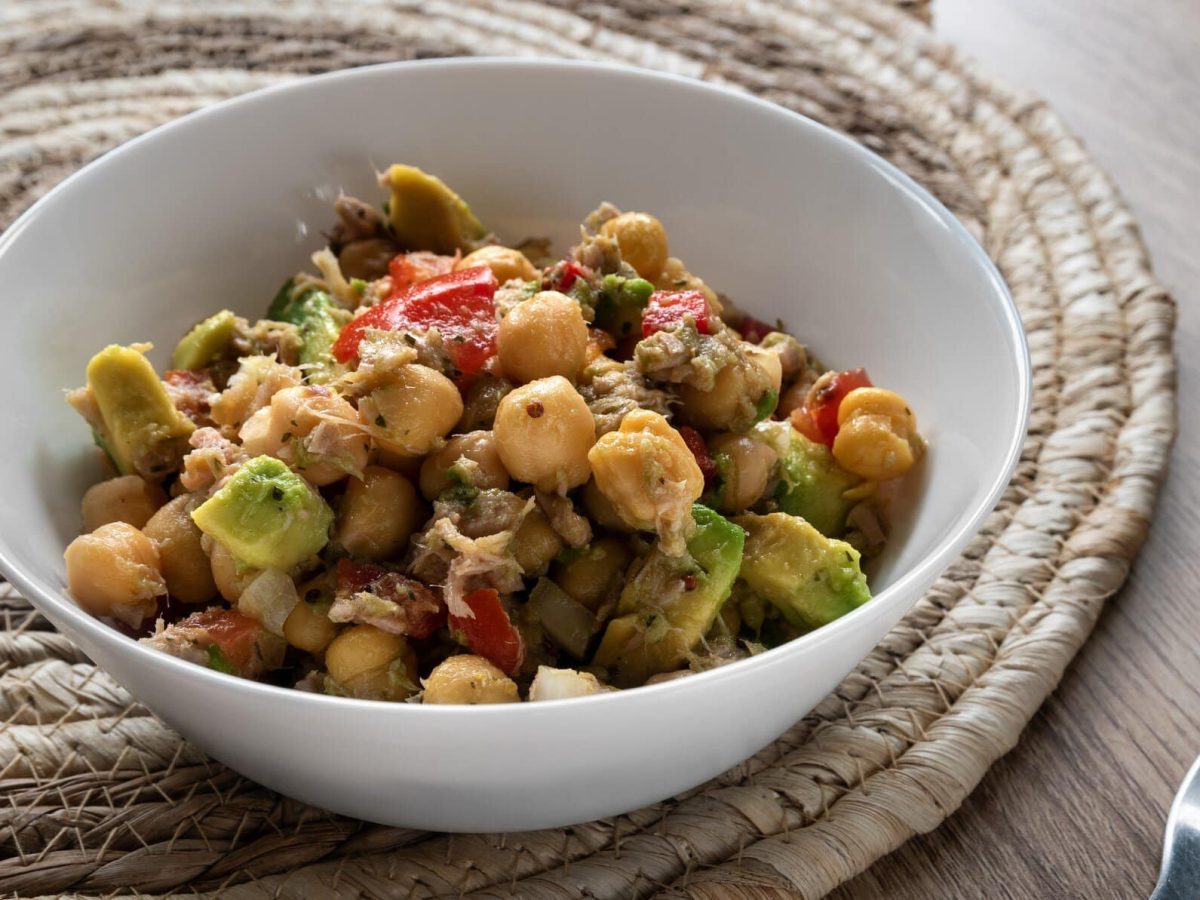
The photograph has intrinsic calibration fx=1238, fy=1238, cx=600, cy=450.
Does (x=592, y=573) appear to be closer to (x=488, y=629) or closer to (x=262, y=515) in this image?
(x=488, y=629)

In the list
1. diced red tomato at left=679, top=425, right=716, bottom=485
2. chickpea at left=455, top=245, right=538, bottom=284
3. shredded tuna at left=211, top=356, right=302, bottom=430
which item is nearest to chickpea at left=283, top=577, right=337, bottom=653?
shredded tuna at left=211, top=356, right=302, bottom=430

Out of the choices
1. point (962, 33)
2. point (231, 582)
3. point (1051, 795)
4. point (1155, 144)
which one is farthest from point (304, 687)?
point (962, 33)

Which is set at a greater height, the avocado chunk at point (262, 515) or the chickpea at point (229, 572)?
the avocado chunk at point (262, 515)

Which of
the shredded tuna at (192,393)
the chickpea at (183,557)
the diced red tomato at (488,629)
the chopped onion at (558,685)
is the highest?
the chopped onion at (558,685)

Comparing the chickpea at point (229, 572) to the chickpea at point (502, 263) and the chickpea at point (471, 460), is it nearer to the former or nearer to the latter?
the chickpea at point (471, 460)

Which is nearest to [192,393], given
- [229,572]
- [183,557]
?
[183,557]

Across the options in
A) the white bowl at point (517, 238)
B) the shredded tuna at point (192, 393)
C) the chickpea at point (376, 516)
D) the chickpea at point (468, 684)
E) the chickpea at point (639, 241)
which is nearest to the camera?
the white bowl at point (517, 238)

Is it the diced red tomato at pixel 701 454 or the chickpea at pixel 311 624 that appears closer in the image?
the chickpea at pixel 311 624

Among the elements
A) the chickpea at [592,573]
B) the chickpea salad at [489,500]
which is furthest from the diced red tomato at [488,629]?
the chickpea at [592,573]
